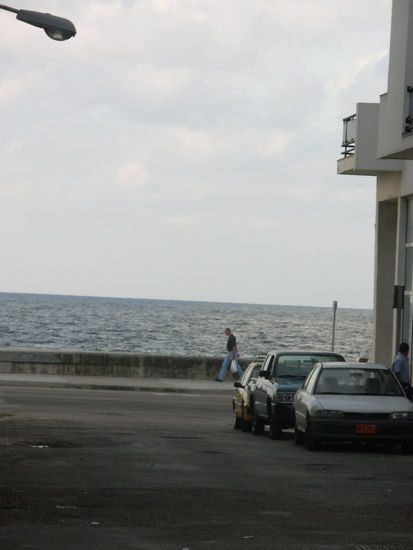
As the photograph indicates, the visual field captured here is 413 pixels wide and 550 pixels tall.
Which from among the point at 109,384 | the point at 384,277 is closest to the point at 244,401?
the point at 384,277

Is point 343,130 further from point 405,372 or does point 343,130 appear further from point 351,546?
point 351,546

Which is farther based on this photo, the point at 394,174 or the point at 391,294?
the point at 391,294

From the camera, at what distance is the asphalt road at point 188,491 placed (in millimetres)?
9820

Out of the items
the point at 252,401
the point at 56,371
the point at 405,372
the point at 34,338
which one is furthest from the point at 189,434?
the point at 34,338

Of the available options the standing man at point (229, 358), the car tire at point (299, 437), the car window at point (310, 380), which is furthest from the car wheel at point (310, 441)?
the standing man at point (229, 358)

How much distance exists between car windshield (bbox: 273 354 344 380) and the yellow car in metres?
1.29

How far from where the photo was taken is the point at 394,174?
Answer: 29766mm

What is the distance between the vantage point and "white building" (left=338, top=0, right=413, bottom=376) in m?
24.0

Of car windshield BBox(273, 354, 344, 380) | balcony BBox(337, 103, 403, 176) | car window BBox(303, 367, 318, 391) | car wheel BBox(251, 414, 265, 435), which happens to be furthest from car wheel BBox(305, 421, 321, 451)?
balcony BBox(337, 103, 403, 176)

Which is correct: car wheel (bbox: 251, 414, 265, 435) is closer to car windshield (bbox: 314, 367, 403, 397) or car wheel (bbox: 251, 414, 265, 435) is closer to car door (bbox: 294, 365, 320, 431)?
car door (bbox: 294, 365, 320, 431)

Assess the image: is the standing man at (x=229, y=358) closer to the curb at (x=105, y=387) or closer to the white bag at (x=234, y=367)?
the white bag at (x=234, y=367)

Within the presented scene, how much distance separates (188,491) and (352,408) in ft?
20.7

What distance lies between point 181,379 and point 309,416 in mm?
21500

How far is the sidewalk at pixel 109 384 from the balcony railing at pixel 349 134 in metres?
8.45
